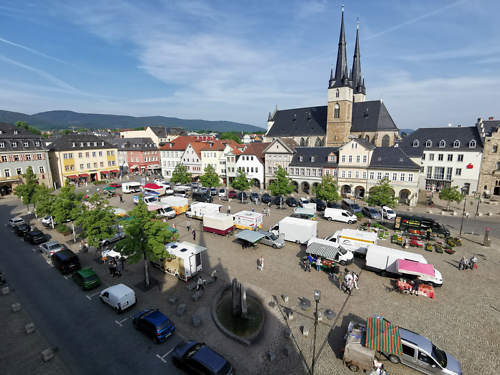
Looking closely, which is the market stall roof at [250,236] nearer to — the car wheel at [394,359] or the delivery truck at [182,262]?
the delivery truck at [182,262]

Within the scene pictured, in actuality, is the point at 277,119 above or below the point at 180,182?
above

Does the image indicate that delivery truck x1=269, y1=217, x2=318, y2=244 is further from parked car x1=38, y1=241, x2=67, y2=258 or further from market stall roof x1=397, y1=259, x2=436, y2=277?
parked car x1=38, y1=241, x2=67, y2=258

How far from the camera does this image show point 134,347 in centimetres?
1347

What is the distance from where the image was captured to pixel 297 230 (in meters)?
25.9

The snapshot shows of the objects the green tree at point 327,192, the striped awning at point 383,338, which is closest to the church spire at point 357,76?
the green tree at point 327,192

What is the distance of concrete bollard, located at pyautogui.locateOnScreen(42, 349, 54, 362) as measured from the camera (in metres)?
12.6

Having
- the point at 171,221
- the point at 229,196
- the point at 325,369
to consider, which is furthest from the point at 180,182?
the point at 325,369

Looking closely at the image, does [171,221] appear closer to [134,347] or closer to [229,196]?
[229,196]

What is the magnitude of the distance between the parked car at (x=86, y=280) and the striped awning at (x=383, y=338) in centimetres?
1790

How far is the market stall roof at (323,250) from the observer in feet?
66.5

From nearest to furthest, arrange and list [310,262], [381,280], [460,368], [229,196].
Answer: [460,368] → [381,280] → [310,262] → [229,196]

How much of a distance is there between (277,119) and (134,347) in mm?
68313

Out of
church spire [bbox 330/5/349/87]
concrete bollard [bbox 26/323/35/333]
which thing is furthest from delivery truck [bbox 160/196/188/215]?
church spire [bbox 330/5/349/87]

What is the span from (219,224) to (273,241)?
6507 millimetres
